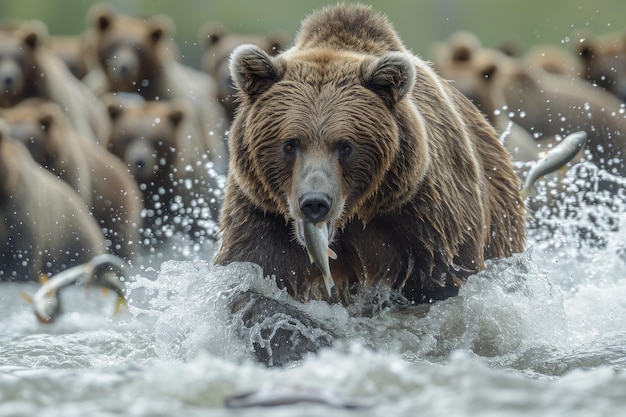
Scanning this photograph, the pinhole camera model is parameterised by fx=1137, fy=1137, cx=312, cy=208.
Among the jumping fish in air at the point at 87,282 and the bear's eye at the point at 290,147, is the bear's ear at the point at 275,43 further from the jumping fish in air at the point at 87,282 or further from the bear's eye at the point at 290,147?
the bear's eye at the point at 290,147

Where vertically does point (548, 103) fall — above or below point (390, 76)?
below

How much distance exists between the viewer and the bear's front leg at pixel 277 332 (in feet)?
15.6

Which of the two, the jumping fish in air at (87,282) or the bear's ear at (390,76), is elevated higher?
the bear's ear at (390,76)

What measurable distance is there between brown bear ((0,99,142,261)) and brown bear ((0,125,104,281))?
78cm

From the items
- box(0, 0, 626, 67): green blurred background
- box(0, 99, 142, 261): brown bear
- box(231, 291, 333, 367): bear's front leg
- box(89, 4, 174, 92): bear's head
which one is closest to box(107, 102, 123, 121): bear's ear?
box(0, 99, 142, 261): brown bear

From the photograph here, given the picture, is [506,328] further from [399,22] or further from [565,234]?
[399,22]

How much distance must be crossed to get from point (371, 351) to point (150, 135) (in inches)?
308

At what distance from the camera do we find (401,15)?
74.6 feet

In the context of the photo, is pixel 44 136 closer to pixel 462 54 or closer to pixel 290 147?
pixel 462 54

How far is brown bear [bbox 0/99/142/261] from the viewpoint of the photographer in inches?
421

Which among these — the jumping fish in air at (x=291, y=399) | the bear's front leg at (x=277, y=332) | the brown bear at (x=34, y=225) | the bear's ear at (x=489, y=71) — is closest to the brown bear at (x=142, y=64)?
the bear's ear at (x=489, y=71)

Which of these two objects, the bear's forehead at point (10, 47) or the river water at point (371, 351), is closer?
the river water at point (371, 351)

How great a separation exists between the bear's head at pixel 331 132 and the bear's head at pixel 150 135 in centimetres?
707

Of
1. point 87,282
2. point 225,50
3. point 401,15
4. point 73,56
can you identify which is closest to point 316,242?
point 87,282
